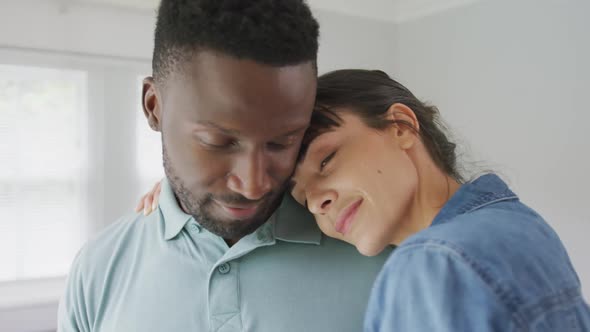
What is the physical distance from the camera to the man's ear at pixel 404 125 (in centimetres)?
93

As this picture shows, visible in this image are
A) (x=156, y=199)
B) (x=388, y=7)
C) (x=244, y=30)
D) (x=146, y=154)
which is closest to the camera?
(x=244, y=30)

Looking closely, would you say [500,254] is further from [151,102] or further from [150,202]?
[150,202]

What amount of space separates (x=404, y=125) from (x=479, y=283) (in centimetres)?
44

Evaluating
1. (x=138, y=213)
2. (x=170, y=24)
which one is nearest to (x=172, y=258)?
(x=138, y=213)

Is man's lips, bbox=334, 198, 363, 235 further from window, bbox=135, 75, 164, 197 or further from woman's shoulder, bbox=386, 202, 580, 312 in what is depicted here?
window, bbox=135, 75, 164, 197

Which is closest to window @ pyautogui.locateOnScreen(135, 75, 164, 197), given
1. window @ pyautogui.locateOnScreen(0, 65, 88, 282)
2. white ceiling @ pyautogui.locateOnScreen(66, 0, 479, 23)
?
window @ pyautogui.locateOnScreen(0, 65, 88, 282)

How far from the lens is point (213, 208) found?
812 millimetres

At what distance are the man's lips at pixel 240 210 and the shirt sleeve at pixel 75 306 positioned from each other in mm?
342

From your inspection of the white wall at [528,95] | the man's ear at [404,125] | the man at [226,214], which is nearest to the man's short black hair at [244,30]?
the man at [226,214]

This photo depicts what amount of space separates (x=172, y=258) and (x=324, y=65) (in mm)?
2774

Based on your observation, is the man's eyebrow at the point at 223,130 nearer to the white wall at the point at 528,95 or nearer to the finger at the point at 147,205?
the finger at the point at 147,205

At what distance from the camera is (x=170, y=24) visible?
2.49ft

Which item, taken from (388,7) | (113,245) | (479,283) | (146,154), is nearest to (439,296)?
(479,283)

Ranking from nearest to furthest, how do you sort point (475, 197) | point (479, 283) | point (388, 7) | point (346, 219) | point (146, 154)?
point (479, 283), point (475, 197), point (346, 219), point (146, 154), point (388, 7)
